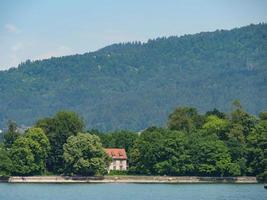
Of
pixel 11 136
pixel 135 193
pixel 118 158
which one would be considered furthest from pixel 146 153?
pixel 135 193

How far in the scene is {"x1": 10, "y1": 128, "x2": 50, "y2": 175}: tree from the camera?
4589 inches

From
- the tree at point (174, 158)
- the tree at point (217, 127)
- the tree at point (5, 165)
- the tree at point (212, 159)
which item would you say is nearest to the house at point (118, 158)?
the tree at point (217, 127)

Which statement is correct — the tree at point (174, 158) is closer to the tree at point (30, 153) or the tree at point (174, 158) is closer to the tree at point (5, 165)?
the tree at point (30, 153)

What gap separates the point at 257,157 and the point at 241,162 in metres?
1.97

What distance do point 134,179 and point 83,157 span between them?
6.18 m

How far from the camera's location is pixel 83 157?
11831 centimetres

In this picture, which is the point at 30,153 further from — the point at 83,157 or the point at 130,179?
the point at 130,179

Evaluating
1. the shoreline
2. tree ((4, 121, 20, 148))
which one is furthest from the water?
tree ((4, 121, 20, 148))

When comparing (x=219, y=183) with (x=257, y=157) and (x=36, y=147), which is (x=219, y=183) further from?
(x=36, y=147)

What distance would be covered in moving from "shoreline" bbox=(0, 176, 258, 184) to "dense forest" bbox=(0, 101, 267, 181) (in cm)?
77

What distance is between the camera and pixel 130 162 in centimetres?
13038

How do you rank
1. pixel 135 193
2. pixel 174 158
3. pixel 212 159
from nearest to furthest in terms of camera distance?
pixel 135 193
pixel 212 159
pixel 174 158

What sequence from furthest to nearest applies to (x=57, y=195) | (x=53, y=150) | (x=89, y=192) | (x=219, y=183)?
(x=53, y=150)
(x=219, y=183)
(x=89, y=192)
(x=57, y=195)

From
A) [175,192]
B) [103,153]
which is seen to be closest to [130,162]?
[103,153]
